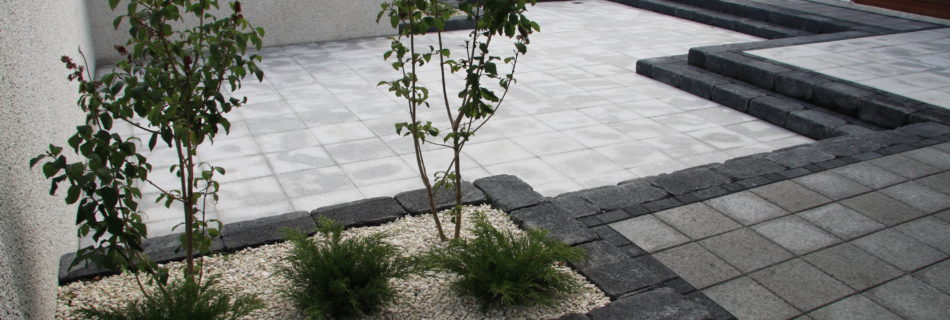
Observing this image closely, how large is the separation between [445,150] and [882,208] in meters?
2.68

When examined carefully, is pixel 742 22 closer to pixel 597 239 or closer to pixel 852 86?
pixel 852 86

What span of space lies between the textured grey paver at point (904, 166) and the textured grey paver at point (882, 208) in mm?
465

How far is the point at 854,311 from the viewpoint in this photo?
2.79 m

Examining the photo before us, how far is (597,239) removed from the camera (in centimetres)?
328

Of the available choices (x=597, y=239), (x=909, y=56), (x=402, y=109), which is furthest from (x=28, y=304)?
(x=909, y=56)

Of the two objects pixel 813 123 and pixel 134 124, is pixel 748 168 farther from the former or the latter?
pixel 134 124

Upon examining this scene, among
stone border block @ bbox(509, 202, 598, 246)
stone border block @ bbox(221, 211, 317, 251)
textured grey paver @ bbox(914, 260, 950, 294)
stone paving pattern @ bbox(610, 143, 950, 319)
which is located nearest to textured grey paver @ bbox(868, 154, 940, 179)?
stone paving pattern @ bbox(610, 143, 950, 319)

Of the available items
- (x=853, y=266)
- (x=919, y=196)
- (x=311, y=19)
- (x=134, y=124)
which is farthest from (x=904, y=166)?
(x=311, y=19)

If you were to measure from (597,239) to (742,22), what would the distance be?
7.46 meters

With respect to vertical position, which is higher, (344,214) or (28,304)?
(28,304)

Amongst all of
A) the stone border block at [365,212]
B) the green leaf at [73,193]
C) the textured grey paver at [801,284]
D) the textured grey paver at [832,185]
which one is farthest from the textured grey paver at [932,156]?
the green leaf at [73,193]

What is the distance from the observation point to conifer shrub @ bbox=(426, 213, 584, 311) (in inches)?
108

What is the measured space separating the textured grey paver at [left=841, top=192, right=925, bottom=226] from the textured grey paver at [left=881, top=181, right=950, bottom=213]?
6cm

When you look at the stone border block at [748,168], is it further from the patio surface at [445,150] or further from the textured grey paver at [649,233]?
the textured grey paver at [649,233]
